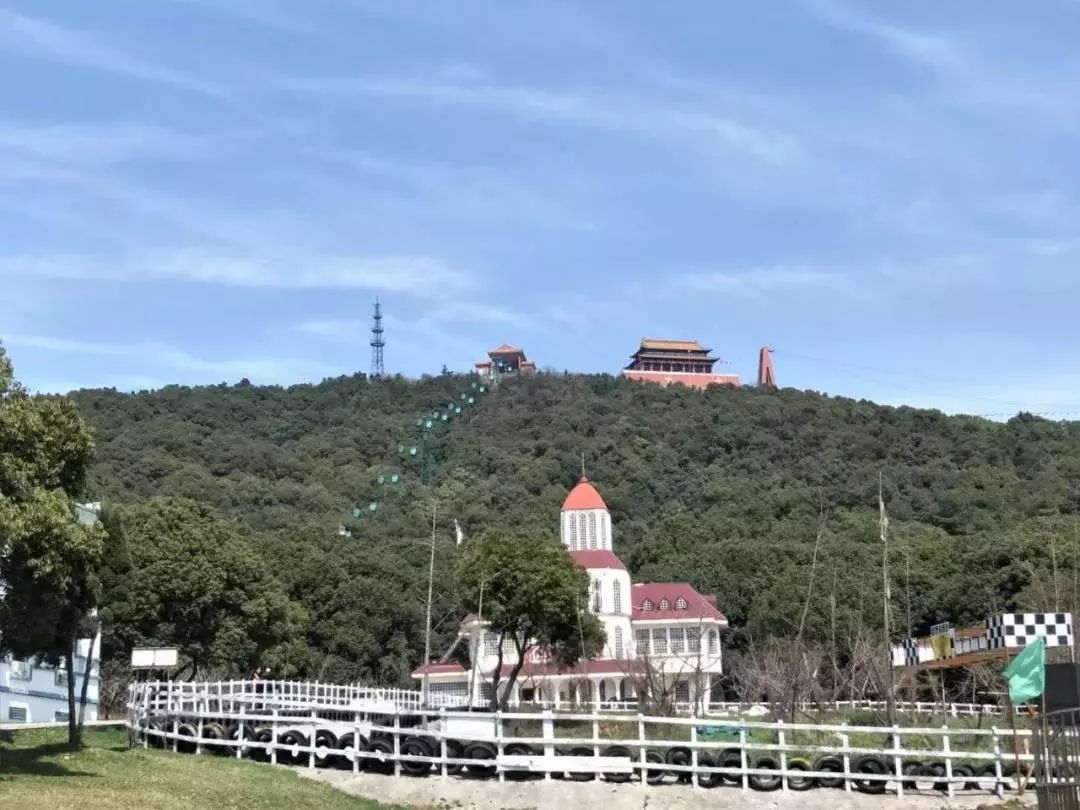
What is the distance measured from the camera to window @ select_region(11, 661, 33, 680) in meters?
36.6

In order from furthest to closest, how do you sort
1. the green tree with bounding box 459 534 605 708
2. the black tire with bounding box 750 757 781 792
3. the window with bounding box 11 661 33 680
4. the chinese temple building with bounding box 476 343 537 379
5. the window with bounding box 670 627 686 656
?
the chinese temple building with bounding box 476 343 537 379
the window with bounding box 670 627 686 656
the green tree with bounding box 459 534 605 708
the window with bounding box 11 661 33 680
the black tire with bounding box 750 757 781 792

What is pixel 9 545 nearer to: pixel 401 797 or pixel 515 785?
pixel 401 797

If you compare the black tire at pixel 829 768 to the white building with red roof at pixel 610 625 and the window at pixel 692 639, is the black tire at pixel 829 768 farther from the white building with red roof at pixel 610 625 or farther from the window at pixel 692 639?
the window at pixel 692 639

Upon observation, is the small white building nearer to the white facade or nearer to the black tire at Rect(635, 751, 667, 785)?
the white facade

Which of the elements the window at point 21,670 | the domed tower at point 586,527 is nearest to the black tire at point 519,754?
the window at point 21,670

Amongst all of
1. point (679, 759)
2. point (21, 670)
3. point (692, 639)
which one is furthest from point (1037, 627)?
point (692, 639)

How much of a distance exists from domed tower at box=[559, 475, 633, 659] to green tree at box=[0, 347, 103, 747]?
50.9m

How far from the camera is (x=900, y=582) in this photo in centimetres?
7744

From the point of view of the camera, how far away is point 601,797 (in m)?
23.5

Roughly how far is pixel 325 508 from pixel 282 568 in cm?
3434

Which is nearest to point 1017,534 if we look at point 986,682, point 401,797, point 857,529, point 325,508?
point 857,529

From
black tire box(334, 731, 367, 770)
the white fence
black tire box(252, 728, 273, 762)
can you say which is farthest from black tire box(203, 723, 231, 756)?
black tire box(334, 731, 367, 770)

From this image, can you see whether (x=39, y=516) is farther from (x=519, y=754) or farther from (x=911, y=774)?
(x=911, y=774)

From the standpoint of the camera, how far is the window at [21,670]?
36562mm
